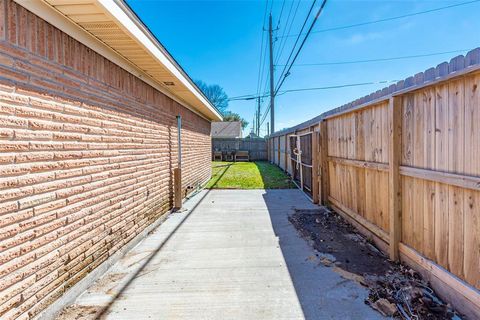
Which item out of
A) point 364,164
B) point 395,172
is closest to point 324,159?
point 364,164

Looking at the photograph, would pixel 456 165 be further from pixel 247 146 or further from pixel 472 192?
pixel 247 146

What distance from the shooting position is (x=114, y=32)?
266 centimetres

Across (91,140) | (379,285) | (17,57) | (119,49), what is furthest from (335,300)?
(119,49)

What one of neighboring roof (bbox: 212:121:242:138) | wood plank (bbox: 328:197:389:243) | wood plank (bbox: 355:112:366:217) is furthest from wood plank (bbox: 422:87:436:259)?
neighboring roof (bbox: 212:121:242:138)

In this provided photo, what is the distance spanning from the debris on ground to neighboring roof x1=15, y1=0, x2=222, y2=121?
3282mm

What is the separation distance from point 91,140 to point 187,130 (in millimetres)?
4364

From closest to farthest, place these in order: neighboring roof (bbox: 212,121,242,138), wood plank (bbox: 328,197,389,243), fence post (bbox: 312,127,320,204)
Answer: wood plank (bbox: 328,197,389,243), fence post (bbox: 312,127,320,204), neighboring roof (bbox: 212,121,242,138)

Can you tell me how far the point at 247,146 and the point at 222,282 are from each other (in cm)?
1694

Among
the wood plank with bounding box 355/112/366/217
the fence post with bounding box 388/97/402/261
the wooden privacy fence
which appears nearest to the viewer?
the fence post with bounding box 388/97/402/261

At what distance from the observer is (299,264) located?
3053 millimetres

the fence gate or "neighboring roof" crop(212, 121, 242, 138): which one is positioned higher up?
"neighboring roof" crop(212, 121, 242, 138)

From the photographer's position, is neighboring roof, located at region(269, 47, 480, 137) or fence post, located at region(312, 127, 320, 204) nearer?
neighboring roof, located at region(269, 47, 480, 137)

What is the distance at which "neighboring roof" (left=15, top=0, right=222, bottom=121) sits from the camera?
214cm

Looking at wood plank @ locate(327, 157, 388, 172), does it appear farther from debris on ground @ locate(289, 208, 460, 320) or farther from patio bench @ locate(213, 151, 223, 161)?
patio bench @ locate(213, 151, 223, 161)
